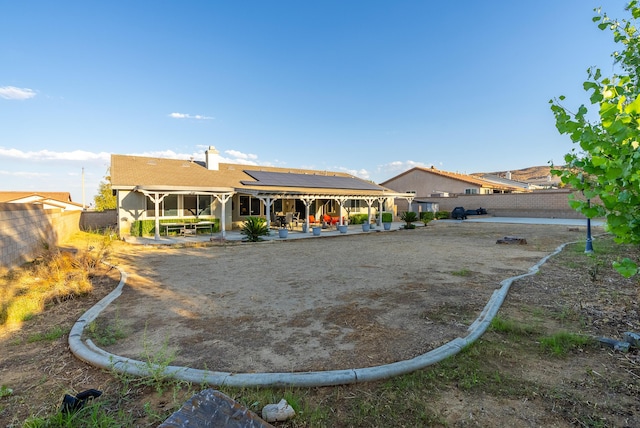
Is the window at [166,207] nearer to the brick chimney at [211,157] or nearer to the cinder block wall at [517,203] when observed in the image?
the brick chimney at [211,157]

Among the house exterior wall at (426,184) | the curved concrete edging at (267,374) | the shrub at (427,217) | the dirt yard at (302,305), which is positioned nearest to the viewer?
the curved concrete edging at (267,374)

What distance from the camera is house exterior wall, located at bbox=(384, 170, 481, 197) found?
117 ft

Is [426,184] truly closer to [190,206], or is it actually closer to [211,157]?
[211,157]

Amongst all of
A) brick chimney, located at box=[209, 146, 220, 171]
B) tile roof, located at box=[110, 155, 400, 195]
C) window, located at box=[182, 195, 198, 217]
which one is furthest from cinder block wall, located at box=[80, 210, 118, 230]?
window, located at box=[182, 195, 198, 217]

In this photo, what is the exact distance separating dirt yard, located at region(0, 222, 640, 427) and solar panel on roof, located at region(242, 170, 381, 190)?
1263 centimetres

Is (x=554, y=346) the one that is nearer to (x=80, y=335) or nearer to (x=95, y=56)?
(x=80, y=335)

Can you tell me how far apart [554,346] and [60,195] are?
4959 cm

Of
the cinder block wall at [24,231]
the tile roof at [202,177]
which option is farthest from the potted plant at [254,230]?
the cinder block wall at [24,231]

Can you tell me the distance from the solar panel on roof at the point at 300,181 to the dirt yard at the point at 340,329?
41.4ft

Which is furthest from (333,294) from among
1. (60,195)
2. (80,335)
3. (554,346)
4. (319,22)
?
(60,195)

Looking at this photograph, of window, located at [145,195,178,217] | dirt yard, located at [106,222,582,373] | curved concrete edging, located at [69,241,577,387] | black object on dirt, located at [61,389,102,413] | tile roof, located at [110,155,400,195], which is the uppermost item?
tile roof, located at [110,155,400,195]

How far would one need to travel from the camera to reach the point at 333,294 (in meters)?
5.86

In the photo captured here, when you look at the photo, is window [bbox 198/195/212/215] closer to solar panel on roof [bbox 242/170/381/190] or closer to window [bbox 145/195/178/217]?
window [bbox 145/195/178/217]

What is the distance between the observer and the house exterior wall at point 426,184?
35787 millimetres
